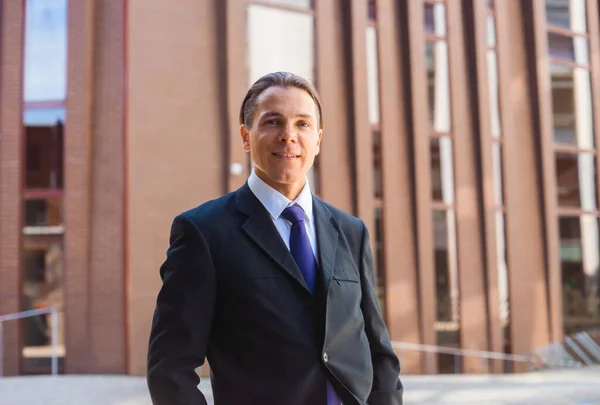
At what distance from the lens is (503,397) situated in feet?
18.4

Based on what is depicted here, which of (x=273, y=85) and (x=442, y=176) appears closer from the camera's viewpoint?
(x=273, y=85)

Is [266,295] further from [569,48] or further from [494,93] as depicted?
[569,48]

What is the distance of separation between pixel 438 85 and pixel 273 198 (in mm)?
8055

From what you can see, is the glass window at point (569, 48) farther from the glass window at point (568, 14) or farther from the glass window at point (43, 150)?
the glass window at point (43, 150)

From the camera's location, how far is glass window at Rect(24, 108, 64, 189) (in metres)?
7.27

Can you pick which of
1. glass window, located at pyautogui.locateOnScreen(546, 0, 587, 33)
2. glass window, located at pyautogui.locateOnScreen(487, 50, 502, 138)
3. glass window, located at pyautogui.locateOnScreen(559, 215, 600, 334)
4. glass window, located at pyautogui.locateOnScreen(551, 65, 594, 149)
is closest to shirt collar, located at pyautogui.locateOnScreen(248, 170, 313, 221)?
glass window, located at pyautogui.locateOnScreen(487, 50, 502, 138)

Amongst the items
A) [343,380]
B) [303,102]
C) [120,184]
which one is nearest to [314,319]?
[343,380]

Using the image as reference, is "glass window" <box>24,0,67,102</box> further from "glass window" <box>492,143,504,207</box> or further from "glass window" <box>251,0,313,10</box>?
"glass window" <box>492,143,504,207</box>

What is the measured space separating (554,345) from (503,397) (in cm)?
421

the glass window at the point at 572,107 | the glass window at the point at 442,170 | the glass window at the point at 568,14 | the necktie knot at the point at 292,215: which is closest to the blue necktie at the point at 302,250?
the necktie knot at the point at 292,215

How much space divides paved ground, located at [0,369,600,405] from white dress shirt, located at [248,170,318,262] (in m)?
4.11

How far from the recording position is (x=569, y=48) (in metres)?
10.3

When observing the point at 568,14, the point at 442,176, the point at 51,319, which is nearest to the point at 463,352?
the point at 442,176

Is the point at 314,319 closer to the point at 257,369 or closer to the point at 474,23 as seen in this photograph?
the point at 257,369
